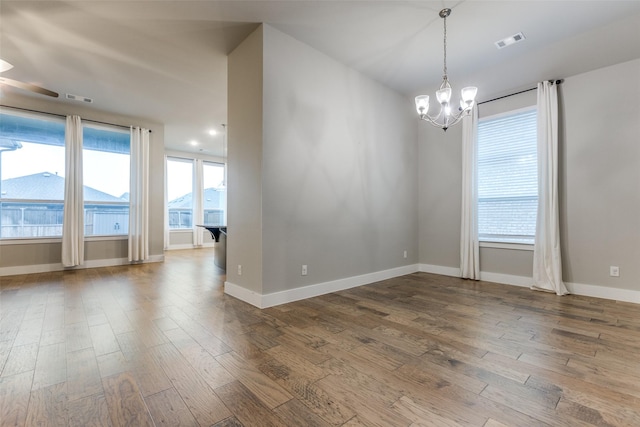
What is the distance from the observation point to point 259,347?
212 centimetres

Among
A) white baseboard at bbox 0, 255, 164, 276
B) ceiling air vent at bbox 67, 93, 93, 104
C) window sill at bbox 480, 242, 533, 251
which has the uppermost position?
ceiling air vent at bbox 67, 93, 93, 104

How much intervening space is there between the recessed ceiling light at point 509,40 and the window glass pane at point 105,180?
21.9 ft

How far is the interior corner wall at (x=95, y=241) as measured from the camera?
4.80 meters

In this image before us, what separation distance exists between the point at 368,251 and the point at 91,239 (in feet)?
17.5

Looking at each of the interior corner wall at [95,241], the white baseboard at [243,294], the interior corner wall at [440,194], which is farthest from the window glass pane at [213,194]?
the interior corner wall at [440,194]

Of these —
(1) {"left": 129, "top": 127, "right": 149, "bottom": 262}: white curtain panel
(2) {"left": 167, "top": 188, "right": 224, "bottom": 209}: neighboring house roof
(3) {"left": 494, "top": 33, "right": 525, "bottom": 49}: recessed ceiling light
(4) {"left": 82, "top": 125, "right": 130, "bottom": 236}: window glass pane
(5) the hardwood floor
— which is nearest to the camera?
(5) the hardwood floor

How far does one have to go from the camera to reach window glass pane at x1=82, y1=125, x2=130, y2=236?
5539 millimetres

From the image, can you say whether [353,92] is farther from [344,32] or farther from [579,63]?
[579,63]

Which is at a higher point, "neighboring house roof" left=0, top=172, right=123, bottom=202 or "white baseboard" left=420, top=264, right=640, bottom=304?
"neighboring house roof" left=0, top=172, right=123, bottom=202

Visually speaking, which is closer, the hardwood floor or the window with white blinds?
the hardwood floor

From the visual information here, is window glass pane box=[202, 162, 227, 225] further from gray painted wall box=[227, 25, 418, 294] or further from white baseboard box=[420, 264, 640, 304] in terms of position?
white baseboard box=[420, 264, 640, 304]

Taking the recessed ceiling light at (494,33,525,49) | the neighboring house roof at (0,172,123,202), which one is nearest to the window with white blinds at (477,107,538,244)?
the recessed ceiling light at (494,33,525,49)

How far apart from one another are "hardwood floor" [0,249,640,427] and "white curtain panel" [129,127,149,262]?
2505 mm

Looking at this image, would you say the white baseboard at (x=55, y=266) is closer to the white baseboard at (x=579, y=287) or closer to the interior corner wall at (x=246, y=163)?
the interior corner wall at (x=246, y=163)
